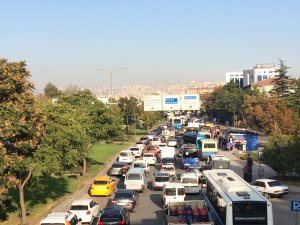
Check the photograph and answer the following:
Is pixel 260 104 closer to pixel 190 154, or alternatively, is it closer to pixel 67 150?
pixel 190 154

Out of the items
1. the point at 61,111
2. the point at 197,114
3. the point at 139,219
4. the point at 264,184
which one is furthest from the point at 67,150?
the point at 197,114

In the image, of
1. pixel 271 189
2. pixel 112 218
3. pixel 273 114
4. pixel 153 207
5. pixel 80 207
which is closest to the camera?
pixel 112 218

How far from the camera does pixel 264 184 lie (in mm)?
30125

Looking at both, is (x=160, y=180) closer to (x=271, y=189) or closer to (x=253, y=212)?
(x=271, y=189)

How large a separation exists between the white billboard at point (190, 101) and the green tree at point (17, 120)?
58.0 m

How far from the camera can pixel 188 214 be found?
18469 millimetres

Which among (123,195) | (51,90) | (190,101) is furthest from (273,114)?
(51,90)

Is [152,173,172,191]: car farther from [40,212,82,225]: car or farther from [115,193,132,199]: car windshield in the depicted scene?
[40,212,82,225]: car

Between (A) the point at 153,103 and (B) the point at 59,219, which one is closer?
(B) the point at 59,219

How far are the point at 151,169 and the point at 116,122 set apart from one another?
6874 millimetres

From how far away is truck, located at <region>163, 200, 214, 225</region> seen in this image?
17327mm

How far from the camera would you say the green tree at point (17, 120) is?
19.1m

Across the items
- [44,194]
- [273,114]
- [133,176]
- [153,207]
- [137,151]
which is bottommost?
[153,207]

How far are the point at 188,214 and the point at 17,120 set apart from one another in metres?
8.06
